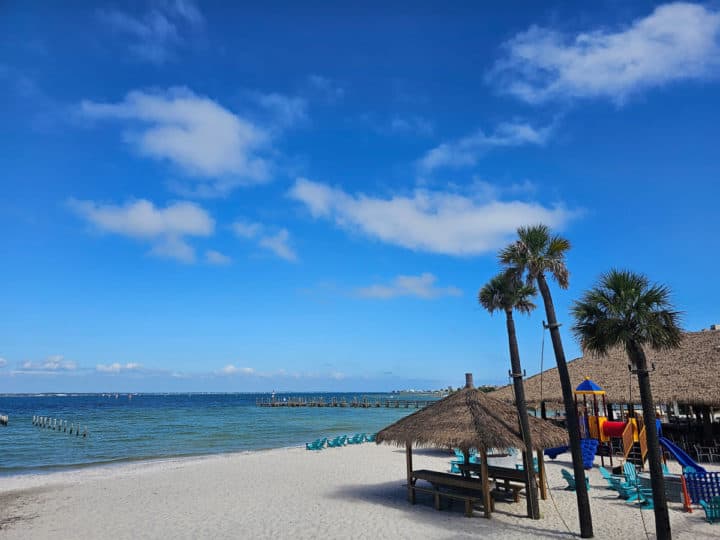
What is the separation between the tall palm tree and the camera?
9.05 m

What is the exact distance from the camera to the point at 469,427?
428 inches

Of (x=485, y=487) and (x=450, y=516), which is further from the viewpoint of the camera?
(x=450, y=516)

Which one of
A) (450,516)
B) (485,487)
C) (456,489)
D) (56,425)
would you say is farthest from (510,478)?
(56,425)

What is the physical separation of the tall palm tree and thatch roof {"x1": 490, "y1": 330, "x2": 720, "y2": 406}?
8.67m

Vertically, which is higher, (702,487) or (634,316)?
(634,316)

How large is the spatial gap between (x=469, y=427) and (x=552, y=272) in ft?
12.6

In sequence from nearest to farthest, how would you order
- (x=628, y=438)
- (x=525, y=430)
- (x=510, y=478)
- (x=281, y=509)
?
(x=525, y=430) → (x=510, y=478) → (x=281, y=509) → (x=628, y=438)

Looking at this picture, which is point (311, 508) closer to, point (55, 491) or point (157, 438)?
point (55, 491)

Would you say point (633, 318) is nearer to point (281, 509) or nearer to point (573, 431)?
point (573, 431)

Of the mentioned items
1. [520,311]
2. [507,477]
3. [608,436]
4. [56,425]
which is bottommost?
[56,425]

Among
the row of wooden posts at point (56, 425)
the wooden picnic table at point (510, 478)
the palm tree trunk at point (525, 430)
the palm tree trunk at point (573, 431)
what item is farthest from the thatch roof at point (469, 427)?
the row of wooden posts at point (56, 425)

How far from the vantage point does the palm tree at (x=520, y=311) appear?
10461mm

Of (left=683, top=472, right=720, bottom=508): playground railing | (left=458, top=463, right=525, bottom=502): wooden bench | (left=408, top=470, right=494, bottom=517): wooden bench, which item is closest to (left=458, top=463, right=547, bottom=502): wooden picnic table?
(left=458, top=463, right=525, bottom=502): wooden bench

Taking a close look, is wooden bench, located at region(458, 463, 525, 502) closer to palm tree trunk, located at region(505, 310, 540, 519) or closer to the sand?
the sand
